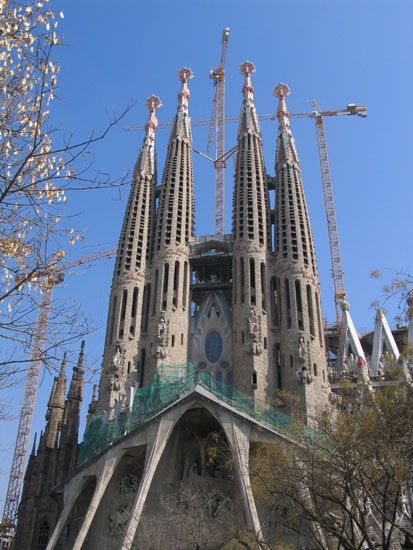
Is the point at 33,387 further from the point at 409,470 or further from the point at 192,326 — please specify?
the point at 409,470

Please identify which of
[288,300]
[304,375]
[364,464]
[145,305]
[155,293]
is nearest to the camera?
[364,464]

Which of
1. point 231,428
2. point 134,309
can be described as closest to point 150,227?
point 134,309

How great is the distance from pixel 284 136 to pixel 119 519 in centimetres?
2884

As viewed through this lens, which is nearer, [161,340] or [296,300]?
[161,340]

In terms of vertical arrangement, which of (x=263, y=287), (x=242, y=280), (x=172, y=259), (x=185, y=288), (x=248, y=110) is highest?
(x=248, y=110)

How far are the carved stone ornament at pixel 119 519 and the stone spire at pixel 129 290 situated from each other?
19.1 ft

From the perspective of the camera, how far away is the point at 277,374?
3359 cm

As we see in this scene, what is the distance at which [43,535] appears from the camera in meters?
39.2

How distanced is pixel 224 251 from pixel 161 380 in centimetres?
1230

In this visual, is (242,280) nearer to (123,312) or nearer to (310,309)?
(310,309)

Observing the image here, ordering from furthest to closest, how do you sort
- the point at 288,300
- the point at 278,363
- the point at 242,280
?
1. the point at 242,280
2. the point at 288,300
3. the point at 278,363

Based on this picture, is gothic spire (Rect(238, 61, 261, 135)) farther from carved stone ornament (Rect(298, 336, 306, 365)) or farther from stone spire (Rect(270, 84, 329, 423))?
carved stone ornament (Rect(298, 336, 306, 365))

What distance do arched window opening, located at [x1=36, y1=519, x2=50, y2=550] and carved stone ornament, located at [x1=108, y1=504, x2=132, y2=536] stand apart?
1282 cm

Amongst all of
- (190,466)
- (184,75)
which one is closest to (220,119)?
(184,75)
